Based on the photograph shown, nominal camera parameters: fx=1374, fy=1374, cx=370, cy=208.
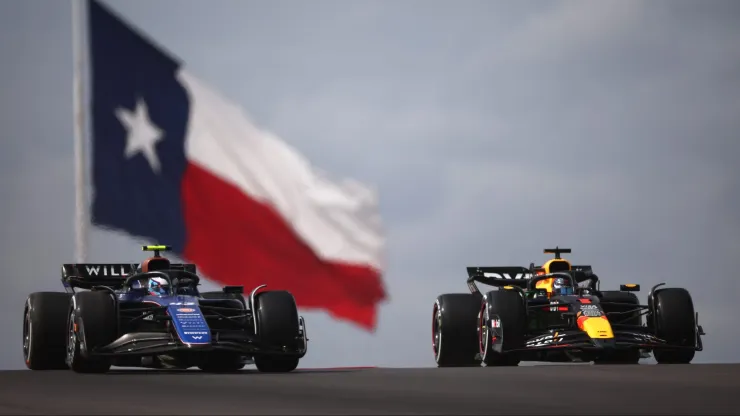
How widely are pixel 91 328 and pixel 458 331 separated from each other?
796 centimetres

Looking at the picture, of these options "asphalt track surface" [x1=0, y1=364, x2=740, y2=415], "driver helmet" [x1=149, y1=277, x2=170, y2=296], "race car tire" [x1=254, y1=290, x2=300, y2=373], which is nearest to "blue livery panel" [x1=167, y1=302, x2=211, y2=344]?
"race car tire" [x1=254, y1=290, x2=300, y2=373]

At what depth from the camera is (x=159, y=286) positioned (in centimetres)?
2577

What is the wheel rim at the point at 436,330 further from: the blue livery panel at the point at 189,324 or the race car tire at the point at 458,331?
the blue livery panel at the point at 189,324

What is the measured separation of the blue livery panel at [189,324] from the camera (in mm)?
23031

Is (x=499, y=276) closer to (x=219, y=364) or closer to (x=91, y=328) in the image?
(x=219, y=364)

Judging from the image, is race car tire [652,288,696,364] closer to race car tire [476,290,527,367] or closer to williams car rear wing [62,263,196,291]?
race car tire [476,290,527,367]

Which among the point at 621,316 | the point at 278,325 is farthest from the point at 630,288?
the point at 278,325

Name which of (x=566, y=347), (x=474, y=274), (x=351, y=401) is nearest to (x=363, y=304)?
(x=474, y=274)

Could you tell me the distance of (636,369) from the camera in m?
22.9

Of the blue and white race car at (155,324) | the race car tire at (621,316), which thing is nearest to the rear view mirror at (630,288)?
the race car tire at (621,316)

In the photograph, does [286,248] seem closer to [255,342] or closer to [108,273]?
[108,273]

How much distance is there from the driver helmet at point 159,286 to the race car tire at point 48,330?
1.61m

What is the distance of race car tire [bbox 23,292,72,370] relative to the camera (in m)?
25.7

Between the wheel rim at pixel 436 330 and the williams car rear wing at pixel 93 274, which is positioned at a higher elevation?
the williams car rear wing at pixel 93 274
